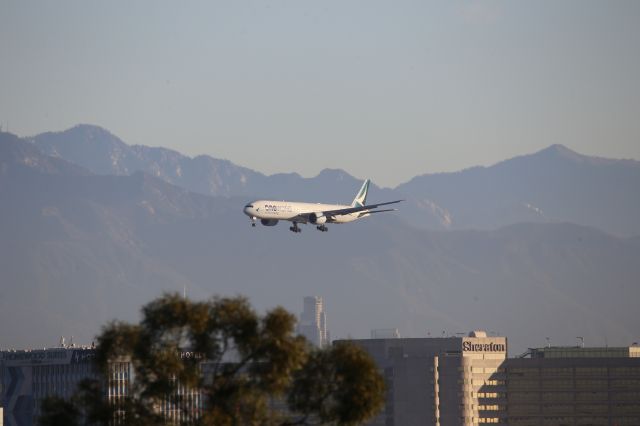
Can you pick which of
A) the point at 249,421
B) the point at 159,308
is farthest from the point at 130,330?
the point at 249,421

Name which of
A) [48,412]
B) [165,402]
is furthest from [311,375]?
[48,412]

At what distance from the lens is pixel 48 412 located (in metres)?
74.7

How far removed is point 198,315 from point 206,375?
3230mm

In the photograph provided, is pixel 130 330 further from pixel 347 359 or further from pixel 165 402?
pixel 347 359

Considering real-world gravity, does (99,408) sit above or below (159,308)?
below

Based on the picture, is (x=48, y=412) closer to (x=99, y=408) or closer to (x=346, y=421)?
(x=99, y=408)

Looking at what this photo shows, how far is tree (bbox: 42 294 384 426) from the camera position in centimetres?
7375

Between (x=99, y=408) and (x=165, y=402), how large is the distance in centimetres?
297

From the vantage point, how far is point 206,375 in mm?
76000

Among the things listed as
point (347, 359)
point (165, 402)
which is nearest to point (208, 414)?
point (165, 402)

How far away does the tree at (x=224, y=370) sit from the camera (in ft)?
242

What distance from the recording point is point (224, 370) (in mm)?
75188

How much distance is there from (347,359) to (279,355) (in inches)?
129

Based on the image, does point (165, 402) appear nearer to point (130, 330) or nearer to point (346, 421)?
point (130, 330)
